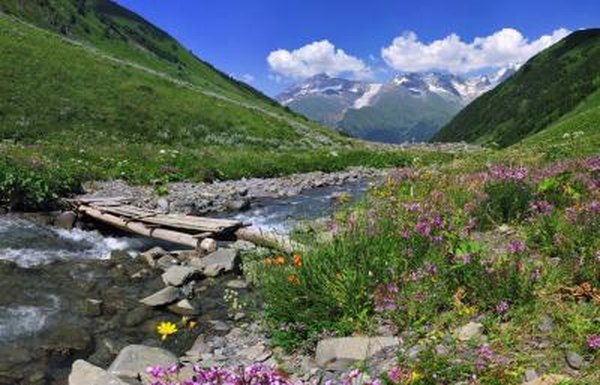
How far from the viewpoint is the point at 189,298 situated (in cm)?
1347

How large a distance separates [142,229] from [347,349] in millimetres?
13332

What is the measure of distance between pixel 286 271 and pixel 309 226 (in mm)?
2645

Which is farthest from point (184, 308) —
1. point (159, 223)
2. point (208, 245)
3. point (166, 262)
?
point (159, 223)

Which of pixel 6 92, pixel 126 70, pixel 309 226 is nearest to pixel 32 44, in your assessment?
pixel 126 70

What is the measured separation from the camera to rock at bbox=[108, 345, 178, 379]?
9117 millimetres

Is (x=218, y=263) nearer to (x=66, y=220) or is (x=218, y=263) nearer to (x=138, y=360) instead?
(x=138, y=360)

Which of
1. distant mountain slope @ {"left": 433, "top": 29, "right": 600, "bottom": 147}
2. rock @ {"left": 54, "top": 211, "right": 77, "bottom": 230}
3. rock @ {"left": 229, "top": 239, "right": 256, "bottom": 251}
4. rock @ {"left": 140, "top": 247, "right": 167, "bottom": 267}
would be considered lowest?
rock @ {"left": 54, "top": 211, "right": 77, "bottom": 230}

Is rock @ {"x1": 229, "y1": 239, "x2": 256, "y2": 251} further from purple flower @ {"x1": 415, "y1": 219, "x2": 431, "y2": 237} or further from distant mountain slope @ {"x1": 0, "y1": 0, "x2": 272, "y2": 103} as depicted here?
distant mountain slope @ {"x1": 0, "y1": 0, "x2": 272, "y2": 103}

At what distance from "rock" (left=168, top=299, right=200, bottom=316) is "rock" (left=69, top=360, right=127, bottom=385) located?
4.12 meters

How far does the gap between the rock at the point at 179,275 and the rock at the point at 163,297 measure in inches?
31.4

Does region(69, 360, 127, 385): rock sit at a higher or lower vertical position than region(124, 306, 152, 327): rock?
higher

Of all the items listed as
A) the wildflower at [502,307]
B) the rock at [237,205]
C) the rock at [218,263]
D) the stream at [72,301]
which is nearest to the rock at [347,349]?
the wildflower at [502,307]

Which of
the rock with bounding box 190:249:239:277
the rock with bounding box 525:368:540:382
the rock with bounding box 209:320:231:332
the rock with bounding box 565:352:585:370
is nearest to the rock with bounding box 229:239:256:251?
the rock with bounding box 190:249:239:277

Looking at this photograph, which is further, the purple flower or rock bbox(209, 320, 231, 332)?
rock bbox(209, 320, 231, 332)
